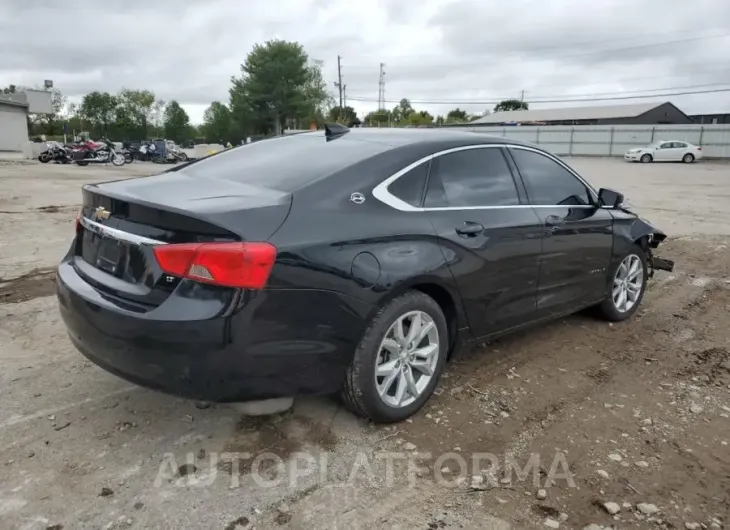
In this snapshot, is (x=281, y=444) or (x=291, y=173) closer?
(x=281, y=444)

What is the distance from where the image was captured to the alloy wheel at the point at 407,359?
10.1ft

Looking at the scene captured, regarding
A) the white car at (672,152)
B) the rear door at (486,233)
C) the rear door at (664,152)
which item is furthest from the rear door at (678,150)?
the rear door at (486,233)

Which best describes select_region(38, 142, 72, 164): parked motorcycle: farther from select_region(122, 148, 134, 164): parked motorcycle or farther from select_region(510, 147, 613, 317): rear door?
select_region(510, 147, 613, 317): rear door

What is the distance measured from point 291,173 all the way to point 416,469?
1.67m

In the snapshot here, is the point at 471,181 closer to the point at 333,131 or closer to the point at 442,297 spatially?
the point at 442,297

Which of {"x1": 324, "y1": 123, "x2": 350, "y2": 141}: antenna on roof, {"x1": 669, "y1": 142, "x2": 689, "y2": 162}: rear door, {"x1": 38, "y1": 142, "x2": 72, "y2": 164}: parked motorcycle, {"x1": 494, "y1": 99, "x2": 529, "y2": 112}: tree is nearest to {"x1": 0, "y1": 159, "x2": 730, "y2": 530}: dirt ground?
{"x1": 324, "y1": 123, "x2": 350, "y2": 141}: antenna on roof

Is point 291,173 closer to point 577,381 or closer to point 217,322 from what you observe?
point 217,322

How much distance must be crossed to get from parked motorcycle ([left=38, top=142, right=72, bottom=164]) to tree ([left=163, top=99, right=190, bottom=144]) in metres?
32.2

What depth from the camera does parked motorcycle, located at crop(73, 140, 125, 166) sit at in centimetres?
2741

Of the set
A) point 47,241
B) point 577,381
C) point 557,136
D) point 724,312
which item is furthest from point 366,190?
point 557,136

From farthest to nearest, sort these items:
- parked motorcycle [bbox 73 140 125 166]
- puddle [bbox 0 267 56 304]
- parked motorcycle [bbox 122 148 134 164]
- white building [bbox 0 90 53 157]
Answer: white building [bbox 0 90 53 157] < parked motorcycle [bbox 122 148 134 164] < parked motorcycle [bbox 73 140 125 166] < puddle [bbox 0 267 56 304]

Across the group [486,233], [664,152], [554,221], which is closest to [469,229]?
[486,233]

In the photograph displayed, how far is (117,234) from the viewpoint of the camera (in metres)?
2.82

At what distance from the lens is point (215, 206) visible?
105 inches
